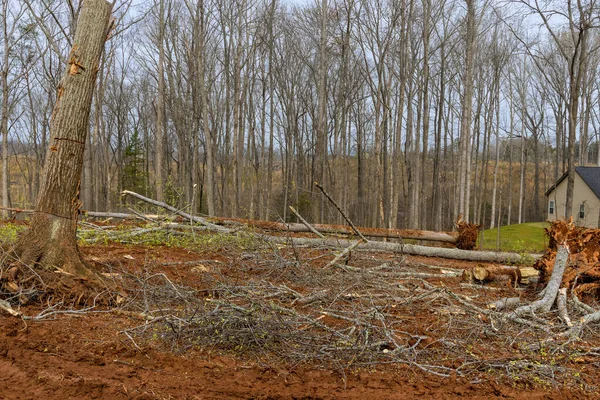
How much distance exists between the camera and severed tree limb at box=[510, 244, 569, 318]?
15.9ft

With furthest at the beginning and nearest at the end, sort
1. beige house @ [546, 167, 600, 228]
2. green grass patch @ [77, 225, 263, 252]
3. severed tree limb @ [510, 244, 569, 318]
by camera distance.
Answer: beige house @ [546, 167, 600, 228], green grass patch @ [77, 225, 263, 252], severed tree limb @ [510, 244, 569, 318]

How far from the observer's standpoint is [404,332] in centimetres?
406

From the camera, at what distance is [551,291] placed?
5.18 metres

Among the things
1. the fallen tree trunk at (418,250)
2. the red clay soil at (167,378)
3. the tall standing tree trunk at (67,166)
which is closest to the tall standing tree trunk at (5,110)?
the fallen tree trunk at (418,250)

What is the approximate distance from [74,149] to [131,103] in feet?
110

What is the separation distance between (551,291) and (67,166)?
19.0 feet

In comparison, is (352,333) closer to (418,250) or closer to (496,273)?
(496,273)

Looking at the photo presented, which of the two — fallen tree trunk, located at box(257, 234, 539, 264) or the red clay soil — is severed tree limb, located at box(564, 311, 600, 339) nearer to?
the red clay soil

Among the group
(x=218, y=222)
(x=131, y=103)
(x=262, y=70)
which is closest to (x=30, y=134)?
(x=131, y=103)

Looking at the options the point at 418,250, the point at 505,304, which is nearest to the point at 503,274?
the point at 505,304

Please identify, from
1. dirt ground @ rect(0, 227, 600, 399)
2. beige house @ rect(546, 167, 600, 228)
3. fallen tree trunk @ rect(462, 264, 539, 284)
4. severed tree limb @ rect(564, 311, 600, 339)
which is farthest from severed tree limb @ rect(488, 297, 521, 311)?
beige house @ rect(546, 167, 600, 228)

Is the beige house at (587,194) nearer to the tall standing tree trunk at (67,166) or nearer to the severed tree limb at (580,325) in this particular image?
the severed tree limb at (580,325)

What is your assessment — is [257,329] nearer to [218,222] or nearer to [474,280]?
[474,280]

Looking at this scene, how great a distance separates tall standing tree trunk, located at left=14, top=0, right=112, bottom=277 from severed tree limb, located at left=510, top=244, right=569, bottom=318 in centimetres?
489
